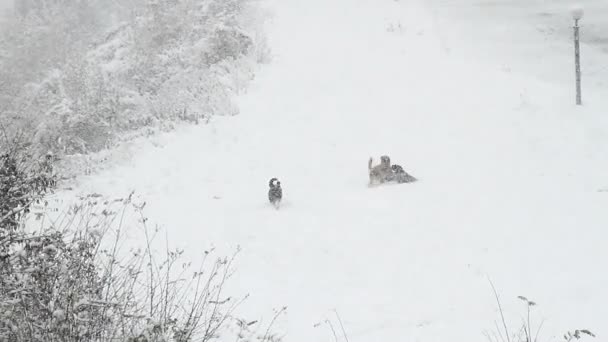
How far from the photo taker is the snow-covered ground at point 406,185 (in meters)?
5.42

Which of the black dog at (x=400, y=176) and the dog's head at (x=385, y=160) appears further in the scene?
the black dog at (x=400, y=176)

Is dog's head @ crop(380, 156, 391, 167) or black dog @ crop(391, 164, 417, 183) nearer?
dog's head @ crop(380, 156, 391, 167)

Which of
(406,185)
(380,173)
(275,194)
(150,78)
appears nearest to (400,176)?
(406,185)

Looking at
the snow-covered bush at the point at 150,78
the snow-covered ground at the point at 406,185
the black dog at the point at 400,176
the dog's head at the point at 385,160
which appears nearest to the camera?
the snow-covered ground at the point at 406,185

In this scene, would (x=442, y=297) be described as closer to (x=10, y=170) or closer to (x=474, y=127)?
(x=10, y=170)

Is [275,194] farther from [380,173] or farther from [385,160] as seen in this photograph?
[385,160]

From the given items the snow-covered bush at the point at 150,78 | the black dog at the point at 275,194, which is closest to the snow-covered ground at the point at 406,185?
the black dog at the point at 275,194

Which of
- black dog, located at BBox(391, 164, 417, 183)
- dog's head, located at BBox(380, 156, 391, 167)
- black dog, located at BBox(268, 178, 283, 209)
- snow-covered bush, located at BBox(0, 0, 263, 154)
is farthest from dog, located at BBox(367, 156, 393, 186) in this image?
snow-covered bush, located at BBox(0, 0, 263, 154)

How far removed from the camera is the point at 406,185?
9406 millimetres

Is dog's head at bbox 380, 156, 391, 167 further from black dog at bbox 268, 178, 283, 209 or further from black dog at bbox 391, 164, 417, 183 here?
black dog at bbox 268, 178, 283, 209

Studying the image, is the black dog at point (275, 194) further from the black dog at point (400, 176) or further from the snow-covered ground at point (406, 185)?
the black dog at point (400, 176)

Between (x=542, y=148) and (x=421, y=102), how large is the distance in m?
3.70

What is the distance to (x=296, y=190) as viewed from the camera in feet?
31.2

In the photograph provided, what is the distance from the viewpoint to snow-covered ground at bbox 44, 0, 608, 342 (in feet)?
17.8
